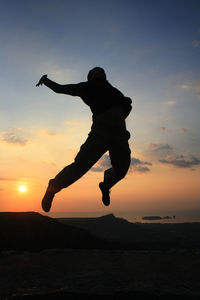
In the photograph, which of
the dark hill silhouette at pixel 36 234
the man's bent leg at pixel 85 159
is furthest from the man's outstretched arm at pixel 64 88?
the dark hill silhouette at pixel 36 234

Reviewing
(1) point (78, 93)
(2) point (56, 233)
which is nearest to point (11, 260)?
(1) point (78, 93)

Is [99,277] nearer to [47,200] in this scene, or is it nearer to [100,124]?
[47,200]

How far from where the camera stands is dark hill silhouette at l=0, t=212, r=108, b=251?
11641mm

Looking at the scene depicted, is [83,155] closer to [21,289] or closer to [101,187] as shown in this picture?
[101,187]

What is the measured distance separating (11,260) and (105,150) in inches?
112

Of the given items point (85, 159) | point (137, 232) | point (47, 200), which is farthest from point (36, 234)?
point (137, 232)

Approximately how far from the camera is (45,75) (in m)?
3.85

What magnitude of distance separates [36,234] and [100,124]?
10.5 m

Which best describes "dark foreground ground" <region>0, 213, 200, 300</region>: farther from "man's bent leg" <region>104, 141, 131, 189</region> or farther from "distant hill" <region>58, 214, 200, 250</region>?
"distant hill" <region>58, 214, 200, 250</region>

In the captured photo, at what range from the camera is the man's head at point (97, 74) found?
3.91 meters

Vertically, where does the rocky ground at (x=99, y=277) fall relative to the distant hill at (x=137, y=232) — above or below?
above

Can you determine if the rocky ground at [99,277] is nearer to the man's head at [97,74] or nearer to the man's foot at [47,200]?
the man's foot at [47,200]

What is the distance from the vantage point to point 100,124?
3.73 m

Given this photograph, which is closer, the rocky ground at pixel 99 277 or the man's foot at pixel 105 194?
the rocky ground at pixel 99 277
